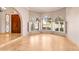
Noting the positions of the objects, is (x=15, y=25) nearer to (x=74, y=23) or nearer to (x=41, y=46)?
(x=41, y=46)

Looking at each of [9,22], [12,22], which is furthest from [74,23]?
[12,22]

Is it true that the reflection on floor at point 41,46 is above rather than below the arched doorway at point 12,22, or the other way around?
below

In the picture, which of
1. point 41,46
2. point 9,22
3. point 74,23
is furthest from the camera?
point 9,22

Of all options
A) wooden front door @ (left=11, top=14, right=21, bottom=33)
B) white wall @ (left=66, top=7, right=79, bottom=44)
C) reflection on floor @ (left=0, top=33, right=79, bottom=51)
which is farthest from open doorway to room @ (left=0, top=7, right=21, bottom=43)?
white wall @ (left=66, top=7, right=79, bottom=44)

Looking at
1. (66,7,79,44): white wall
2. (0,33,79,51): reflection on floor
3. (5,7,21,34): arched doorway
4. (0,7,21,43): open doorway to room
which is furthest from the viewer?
(5,7,21,34): arched doorway

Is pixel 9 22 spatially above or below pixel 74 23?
above

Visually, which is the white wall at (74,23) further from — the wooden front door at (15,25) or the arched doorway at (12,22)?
the wooden front door at (15,25)

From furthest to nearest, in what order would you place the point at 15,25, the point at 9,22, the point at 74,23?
the point at 15,25
the point at 9,22
the point at 74,23

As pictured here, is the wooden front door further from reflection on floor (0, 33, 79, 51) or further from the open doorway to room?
reflection on floor (0, 33, 79, 51)

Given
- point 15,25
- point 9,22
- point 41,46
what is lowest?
point 41,46

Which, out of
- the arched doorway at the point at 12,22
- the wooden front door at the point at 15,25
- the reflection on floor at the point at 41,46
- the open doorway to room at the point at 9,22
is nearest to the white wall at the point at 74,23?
the reflection on floor at the point at 41,46

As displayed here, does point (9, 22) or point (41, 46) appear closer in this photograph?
point (41, 46)
